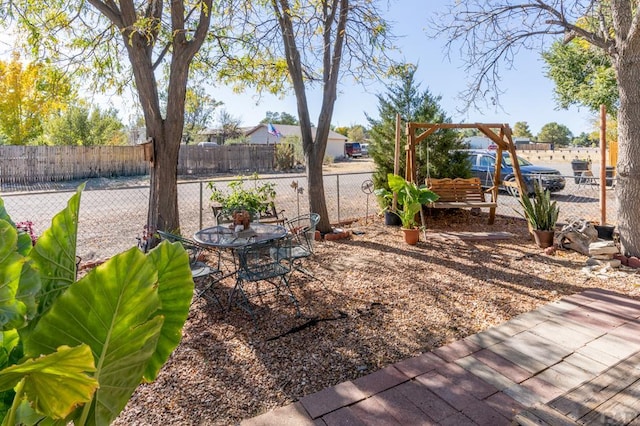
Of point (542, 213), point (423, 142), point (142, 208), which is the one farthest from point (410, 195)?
point (142, 208)

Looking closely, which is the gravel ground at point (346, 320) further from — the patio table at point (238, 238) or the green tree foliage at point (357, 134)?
the green tree foliage at point (357, 134)

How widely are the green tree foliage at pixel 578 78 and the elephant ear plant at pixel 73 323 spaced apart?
662 inches

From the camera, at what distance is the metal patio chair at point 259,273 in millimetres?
3550

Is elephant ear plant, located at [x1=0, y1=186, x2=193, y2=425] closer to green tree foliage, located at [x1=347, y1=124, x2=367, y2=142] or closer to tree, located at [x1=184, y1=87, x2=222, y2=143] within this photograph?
tree, located at [x1=184, y1=87, x2=222, y2=143]

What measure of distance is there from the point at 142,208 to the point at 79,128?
11.7 meters

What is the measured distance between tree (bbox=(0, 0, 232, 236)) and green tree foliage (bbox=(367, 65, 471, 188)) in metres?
3.72

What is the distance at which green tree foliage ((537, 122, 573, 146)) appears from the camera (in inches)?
2657

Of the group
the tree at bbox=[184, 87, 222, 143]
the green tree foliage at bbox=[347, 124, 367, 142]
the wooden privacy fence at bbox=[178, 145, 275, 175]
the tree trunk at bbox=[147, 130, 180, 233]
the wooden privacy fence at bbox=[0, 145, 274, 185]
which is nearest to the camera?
the tree trunk at bbox=[147, 130, 180, 233]

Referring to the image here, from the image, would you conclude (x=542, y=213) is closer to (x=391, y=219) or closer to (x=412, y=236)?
(x=412, y=236)

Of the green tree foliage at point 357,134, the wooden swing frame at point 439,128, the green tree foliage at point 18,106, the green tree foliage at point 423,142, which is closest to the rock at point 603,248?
the wooden swing frame at point 439,128

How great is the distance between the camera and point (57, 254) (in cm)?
109

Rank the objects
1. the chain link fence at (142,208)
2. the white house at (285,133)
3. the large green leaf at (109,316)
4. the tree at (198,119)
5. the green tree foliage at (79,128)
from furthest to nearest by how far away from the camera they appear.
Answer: the white house at (285,133)
the tree at (198,119)
the green tree foliage at (79,128)
the chain link fence at (142,208)
the large green leaf at (109,316)

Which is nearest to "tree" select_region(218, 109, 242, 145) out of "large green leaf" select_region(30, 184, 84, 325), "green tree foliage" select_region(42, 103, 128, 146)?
"green tree foliage" select_region(42, 103, 128, 146)

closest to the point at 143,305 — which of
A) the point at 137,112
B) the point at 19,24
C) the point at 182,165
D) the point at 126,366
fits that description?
the point at 126,366
